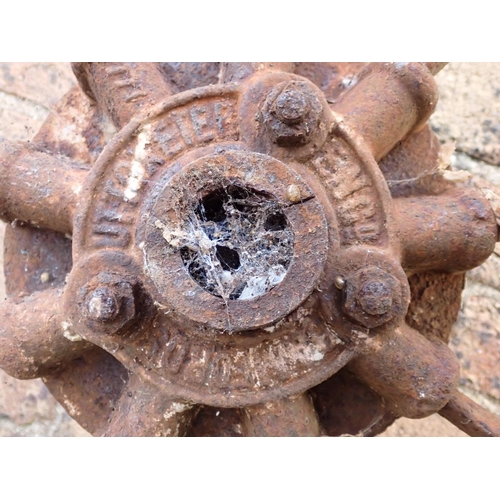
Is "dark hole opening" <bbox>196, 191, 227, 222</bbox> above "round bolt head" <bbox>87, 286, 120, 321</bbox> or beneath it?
above

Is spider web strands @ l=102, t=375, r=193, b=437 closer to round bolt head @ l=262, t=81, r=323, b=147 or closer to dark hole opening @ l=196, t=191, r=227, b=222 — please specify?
dark hole opening @ l=196, t=191, r=227, b=222

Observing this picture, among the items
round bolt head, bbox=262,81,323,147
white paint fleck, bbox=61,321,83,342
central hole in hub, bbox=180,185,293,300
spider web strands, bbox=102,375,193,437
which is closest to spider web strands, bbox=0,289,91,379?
white paint fleck, bbox=61,321,83,342

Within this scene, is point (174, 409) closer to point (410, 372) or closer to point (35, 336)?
point (35, 336)

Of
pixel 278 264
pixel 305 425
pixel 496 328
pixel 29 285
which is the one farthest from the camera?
pixel 496 328

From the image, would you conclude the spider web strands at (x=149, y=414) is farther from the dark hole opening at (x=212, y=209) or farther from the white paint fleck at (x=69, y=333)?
the dark hole opening at (x=212, y=209)

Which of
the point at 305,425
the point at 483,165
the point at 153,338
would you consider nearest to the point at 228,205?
the point at 153,338

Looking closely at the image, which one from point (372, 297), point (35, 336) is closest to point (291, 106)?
point (372, 297)

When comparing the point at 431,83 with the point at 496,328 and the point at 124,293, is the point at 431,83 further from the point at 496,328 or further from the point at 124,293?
the point at 496,328
